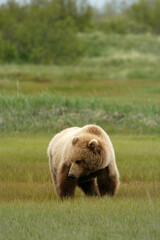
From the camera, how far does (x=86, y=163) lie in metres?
6.32

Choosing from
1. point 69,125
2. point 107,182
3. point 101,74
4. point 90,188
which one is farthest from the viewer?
point 101,74

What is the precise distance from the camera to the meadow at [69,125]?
500 centimetres

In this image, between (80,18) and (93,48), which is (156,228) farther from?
(80,18)

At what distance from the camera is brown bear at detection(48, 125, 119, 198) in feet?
20.7

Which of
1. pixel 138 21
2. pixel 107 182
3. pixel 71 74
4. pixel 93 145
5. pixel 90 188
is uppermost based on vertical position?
pixel 93 145

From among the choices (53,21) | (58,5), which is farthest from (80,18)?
(53,21)

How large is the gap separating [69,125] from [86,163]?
27.5 ft

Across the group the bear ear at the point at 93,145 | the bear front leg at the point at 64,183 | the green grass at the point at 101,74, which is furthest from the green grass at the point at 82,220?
the green grass at the point at 101,74

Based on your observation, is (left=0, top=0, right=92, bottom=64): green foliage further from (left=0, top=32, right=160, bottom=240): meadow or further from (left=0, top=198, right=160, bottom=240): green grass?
(left=0, top=198, right=160, bottom=240): green grass

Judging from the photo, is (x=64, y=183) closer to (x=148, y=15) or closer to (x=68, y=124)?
(x=68, y=124)

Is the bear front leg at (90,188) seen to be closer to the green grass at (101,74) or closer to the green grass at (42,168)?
the green grass at (42,168)

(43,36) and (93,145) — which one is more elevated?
(93,145)

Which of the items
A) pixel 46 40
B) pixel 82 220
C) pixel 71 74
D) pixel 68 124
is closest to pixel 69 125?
pixel 68 124

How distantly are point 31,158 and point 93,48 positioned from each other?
120 feet
